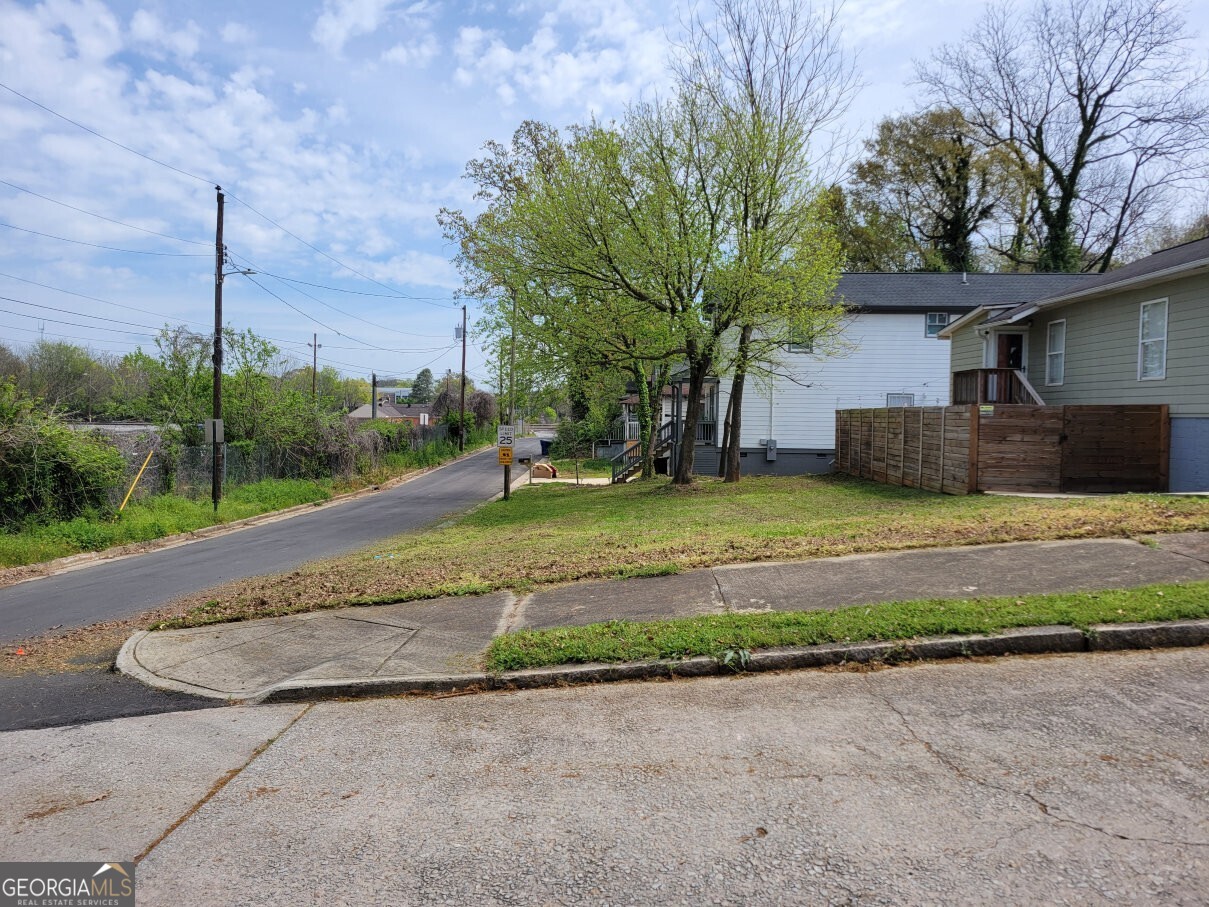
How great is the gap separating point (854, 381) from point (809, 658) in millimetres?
22648

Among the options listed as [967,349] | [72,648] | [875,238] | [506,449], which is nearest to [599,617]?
[72,648]

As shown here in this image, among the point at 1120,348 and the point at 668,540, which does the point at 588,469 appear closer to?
the point at 1120,348

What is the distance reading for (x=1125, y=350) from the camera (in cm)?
1593

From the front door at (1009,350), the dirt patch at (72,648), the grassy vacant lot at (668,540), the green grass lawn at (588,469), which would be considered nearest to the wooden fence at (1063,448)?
the grassy vacant lot at (668,540)

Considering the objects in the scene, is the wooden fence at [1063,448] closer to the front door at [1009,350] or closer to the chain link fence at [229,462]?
the front door at [1009,350]

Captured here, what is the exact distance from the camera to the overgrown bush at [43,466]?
16.2m

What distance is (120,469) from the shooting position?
18.6 meters

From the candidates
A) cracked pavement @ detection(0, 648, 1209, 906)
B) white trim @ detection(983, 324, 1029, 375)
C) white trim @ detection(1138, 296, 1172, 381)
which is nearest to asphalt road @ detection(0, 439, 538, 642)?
cracked pavement @ detection(0, 648, 1209, 906)

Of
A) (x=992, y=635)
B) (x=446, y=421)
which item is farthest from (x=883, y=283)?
(x=446, y=421)

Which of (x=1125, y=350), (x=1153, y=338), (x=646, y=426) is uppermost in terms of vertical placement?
(x=1153, y=338)

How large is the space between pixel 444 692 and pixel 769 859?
2.94 m

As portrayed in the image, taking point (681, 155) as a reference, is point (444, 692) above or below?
below

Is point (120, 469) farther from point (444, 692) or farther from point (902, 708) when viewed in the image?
point (902, 708)

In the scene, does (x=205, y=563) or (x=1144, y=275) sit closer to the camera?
(x=205, y=563)
